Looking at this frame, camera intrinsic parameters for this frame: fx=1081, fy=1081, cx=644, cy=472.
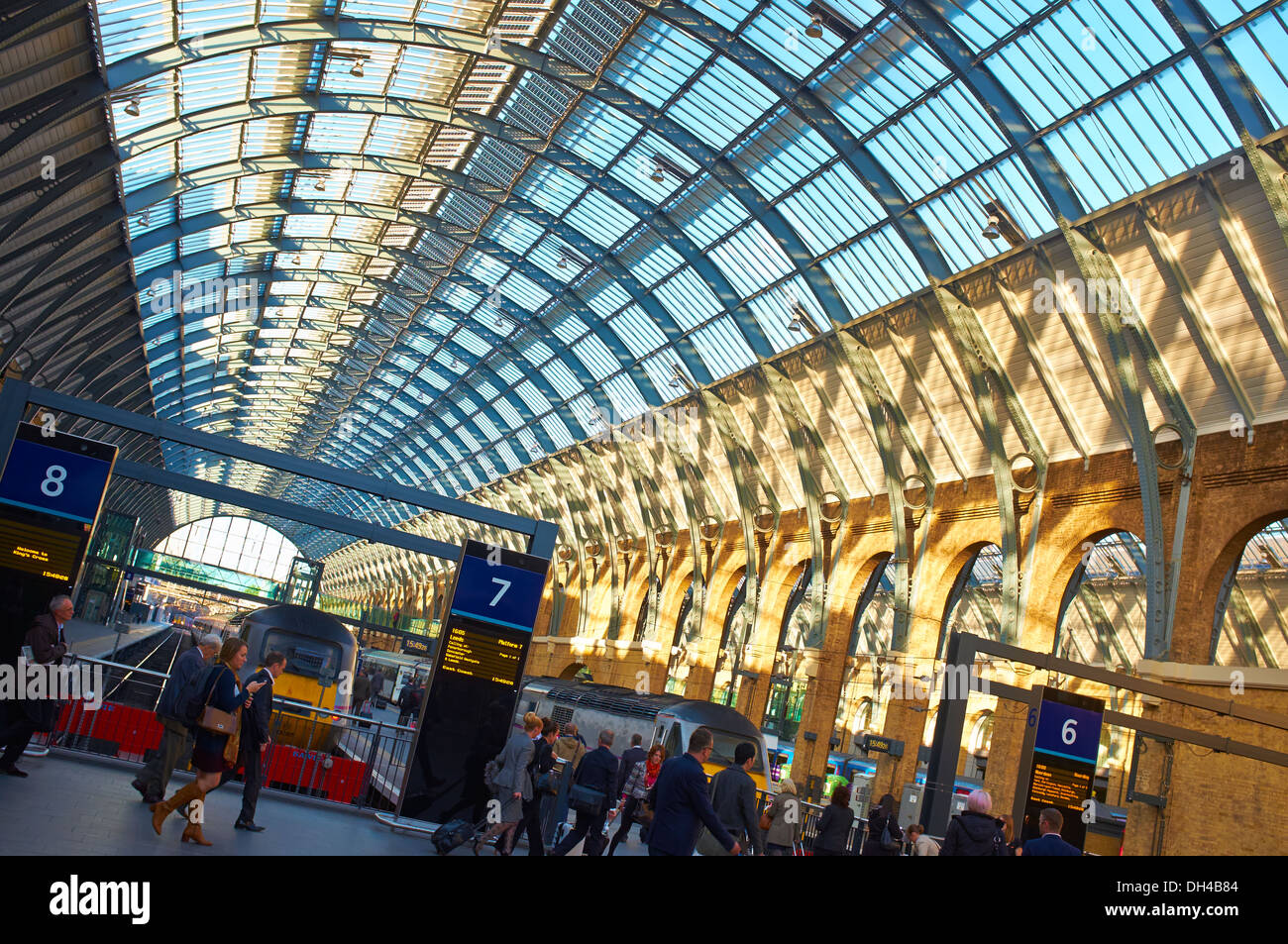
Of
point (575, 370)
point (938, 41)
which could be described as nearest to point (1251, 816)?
point (938, 41)

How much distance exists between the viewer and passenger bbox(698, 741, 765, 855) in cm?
952

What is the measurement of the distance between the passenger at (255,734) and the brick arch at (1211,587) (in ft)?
57.3

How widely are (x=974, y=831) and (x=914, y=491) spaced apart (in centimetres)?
2243

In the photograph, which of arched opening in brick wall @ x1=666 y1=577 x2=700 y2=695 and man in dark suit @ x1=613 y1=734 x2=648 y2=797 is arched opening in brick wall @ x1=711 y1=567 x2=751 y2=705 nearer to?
arched opening in brick wall @ x1=666 y1=577 x2=700 y2=695

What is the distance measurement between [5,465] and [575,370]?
→ 3506 centimetres

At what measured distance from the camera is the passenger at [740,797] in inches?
375

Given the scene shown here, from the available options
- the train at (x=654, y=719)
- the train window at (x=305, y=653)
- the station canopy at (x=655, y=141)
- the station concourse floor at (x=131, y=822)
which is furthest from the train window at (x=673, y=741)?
the station canopy at (x=655, y=141)

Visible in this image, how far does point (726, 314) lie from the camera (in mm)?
37625

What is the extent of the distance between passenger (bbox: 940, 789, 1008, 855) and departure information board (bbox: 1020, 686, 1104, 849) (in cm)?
476

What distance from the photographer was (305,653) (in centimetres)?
2808

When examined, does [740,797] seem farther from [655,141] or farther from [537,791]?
[655,141]
